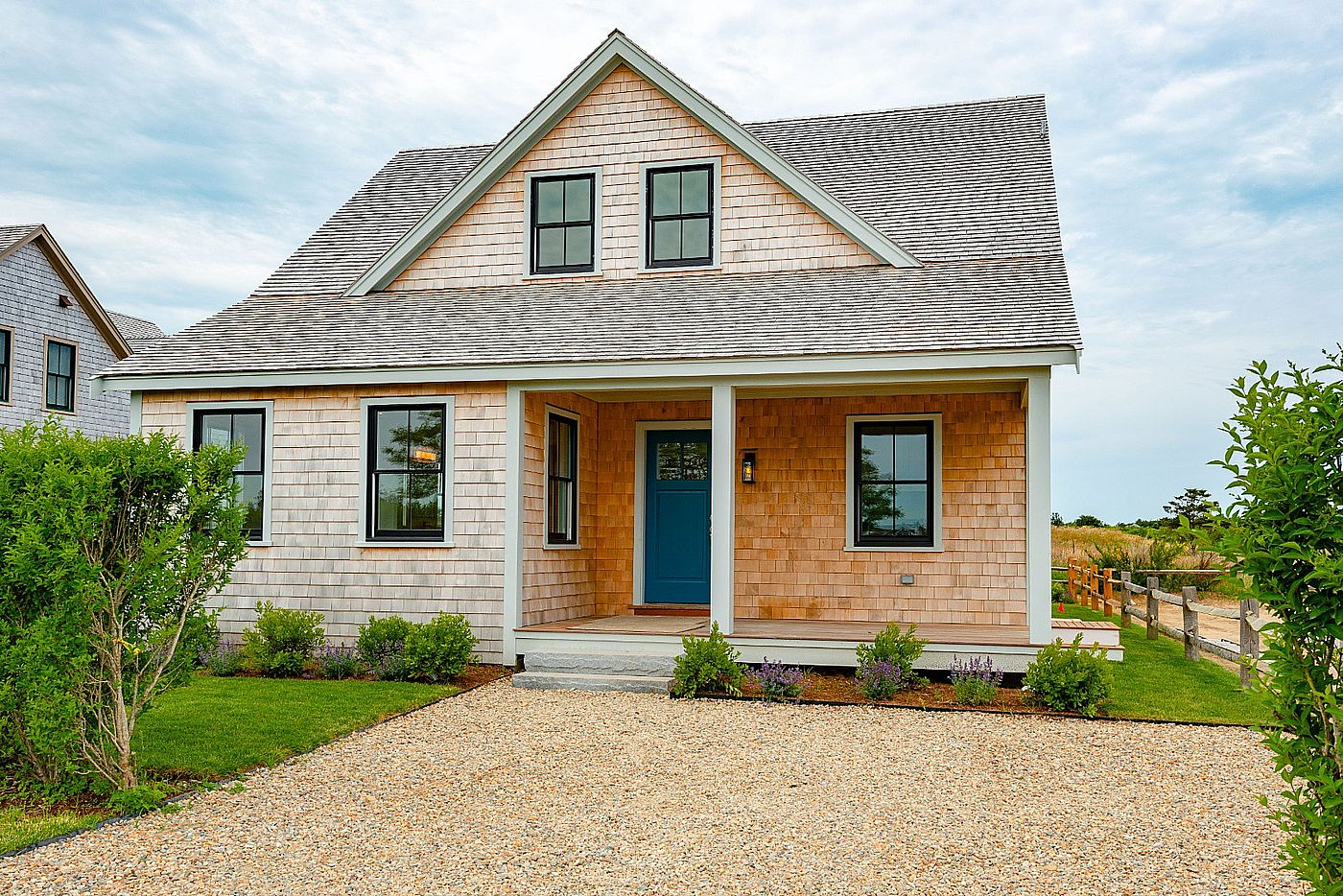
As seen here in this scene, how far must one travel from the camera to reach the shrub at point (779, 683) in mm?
9453

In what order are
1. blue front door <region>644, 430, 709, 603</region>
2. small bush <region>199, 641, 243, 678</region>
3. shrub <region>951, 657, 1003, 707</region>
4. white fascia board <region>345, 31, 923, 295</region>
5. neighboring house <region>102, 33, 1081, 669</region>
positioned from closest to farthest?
shrub <region>951, 657, 1003, 707</region>, neighboring house <region>102, 33, 1081, 669</region>, small bush <region>199, 641, 243, 678</region>, white fascia board <region>345, 31, 923, 295</region>, blue front door <region>644, 430, 709, 603</region>

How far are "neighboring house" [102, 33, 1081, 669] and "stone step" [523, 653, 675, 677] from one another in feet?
0.60

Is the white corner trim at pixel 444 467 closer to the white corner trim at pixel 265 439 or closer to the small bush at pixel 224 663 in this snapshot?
the white corner trim at pixel 265 439

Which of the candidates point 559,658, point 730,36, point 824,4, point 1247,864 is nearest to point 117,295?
point 730,36

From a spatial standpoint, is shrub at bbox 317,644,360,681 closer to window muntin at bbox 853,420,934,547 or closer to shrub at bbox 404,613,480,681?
shrub at bbox 404,613,480,681

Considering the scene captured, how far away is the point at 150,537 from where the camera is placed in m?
6.13

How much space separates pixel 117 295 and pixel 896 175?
2372 centimetres

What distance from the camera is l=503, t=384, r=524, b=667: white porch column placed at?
1098cm

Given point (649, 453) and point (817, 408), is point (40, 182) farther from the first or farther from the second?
point (817, 408)

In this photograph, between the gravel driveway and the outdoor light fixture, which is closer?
the gravel driveway

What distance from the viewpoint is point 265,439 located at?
11.8 meters

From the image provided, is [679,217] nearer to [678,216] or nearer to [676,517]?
[678,216]

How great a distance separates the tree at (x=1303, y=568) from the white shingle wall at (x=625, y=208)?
9.22m

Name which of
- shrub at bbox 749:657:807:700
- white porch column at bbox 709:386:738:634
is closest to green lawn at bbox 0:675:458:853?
white porch column at bbox 709:386:738:634
